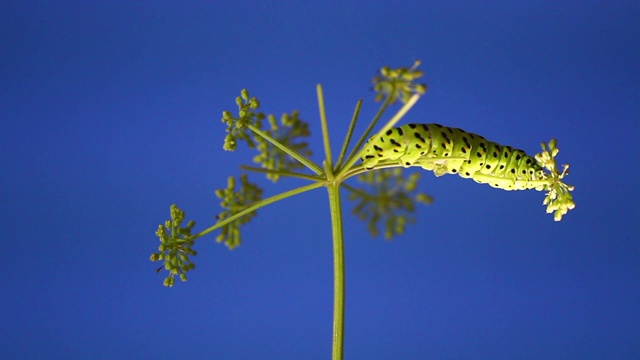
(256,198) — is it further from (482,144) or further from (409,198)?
(482,144)

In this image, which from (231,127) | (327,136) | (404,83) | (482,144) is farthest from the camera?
(231,127)

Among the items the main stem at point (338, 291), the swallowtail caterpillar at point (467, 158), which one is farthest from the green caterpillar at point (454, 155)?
the main stem at point (338, 291)

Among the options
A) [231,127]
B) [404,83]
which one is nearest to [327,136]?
[404,83]

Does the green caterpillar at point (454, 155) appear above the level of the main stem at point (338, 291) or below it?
above

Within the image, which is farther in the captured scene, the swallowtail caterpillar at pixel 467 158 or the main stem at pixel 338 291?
the swallowtail caterpillar at pixel 467 158

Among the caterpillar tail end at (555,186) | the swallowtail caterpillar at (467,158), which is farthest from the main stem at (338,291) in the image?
the caterpillar tail end at (555,186)

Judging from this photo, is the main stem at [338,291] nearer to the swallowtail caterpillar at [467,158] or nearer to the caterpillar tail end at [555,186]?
the swallowtail caterpillar at [467,158]

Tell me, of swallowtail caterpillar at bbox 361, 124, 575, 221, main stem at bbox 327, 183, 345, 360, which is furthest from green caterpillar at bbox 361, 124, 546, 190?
main stem at bbox 327, 183, 345, 360
